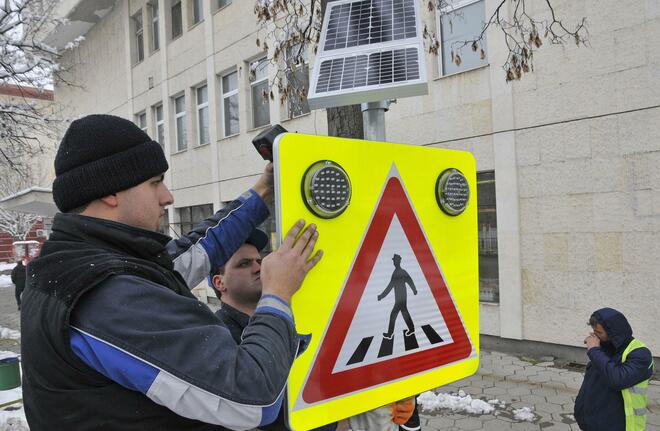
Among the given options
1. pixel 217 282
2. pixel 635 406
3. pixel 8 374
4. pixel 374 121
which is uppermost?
pixel 374 121

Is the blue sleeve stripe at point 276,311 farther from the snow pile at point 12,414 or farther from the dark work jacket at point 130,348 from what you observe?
the snow pile at point 12,414

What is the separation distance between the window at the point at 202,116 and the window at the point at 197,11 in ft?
6.41

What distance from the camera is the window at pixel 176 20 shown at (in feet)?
49.7

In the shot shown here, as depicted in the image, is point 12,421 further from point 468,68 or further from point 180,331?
point 468,68

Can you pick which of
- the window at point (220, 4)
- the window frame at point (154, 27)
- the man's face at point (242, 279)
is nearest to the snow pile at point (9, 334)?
the window at point (220, 4)

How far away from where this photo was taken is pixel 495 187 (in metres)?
7.56

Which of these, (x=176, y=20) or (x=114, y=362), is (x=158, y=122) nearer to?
(x=176, y=20)

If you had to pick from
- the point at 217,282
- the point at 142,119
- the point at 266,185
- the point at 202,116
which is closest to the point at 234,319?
the point at 217,282

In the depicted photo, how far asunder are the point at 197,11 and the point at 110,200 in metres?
14.7

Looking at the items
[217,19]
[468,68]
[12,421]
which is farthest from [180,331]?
[217,19]

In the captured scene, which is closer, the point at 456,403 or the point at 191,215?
the point at 456,403

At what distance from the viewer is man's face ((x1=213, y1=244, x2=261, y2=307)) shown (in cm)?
245

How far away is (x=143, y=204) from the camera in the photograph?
1.33 meters

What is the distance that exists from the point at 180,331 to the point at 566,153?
676cm
